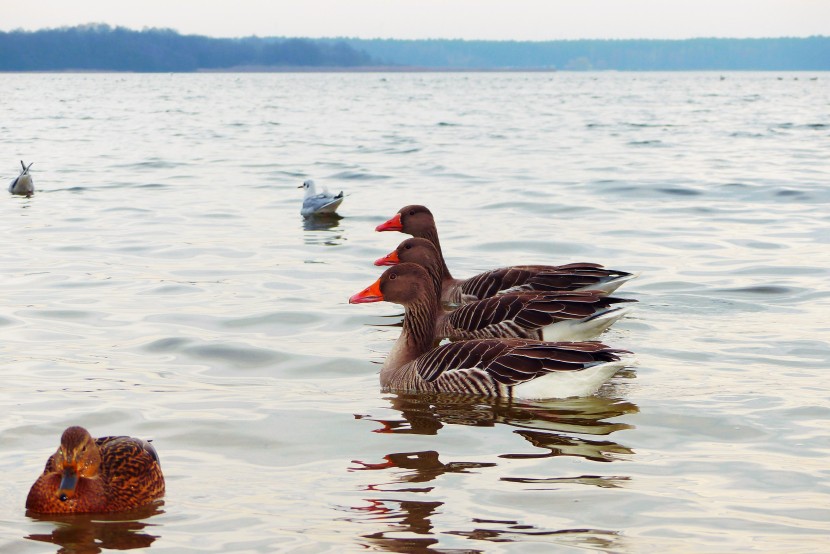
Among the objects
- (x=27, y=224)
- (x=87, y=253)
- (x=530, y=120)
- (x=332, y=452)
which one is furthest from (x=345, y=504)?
(x=530, y=120)

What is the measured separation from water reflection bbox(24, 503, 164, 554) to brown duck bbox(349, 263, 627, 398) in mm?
3136

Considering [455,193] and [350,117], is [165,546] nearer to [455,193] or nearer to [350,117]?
[455,193]

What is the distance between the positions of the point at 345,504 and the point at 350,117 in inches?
1990

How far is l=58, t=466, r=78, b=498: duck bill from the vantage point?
Result: 608cm

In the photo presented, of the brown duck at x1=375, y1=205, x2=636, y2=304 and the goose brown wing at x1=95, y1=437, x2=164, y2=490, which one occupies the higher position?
the brown duck at x1=375, y1=205, x2=636, y2=304

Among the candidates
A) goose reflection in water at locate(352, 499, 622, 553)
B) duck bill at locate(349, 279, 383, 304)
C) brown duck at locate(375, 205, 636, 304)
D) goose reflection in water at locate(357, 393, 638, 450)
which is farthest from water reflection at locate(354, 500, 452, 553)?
brown duck at locate(375, 205, 636, 304)

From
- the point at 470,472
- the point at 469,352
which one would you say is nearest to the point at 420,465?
the point at 470,472

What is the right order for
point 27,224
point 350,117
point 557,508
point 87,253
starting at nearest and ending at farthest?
point 557,508 < point 87,253 < point 27,224 < point 350,117

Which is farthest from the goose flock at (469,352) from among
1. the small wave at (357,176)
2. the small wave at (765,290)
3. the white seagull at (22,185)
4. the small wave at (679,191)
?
the small wave at (357,176)

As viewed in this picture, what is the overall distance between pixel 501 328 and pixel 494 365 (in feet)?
5.14

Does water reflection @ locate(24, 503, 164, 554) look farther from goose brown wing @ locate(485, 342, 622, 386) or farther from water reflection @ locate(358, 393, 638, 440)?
goose brown wing @ locate(485, 342, 622, 386)

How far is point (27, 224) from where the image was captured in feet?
61.0

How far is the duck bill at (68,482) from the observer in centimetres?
608

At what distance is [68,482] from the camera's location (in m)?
6.09
